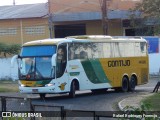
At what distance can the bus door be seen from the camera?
79.8 ft

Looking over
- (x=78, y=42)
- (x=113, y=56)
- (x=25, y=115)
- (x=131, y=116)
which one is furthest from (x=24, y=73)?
(x=131, y=116)

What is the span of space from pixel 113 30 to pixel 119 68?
1075 inches

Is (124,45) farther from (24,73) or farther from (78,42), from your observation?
(24,73)

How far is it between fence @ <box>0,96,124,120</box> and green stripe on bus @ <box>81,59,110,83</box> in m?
13.9

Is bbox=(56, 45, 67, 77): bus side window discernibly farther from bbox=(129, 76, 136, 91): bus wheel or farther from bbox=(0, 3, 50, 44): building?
bbox=(0, 3, 50, 44): building

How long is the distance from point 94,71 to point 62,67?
2787 millimetres

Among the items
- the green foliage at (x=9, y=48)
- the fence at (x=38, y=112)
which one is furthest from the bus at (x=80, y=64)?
the green foliage at (x=9, y=48)

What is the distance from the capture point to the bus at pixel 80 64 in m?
24.3

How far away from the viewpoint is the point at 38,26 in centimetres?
5544

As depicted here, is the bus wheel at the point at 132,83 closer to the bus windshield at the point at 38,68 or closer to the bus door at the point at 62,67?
the bus door at the point at 62,67

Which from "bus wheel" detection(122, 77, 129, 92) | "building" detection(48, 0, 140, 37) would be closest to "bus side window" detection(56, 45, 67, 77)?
"bus wheel" detection(122, 77, 129, 92)

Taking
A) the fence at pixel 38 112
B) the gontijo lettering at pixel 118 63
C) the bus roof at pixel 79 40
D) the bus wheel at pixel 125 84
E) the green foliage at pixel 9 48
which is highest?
the bus roof at pixel 79 40

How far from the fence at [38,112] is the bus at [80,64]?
11.4 metres

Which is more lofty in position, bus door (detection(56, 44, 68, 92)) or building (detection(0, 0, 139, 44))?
building (detection(0, 0, 139, 44))
